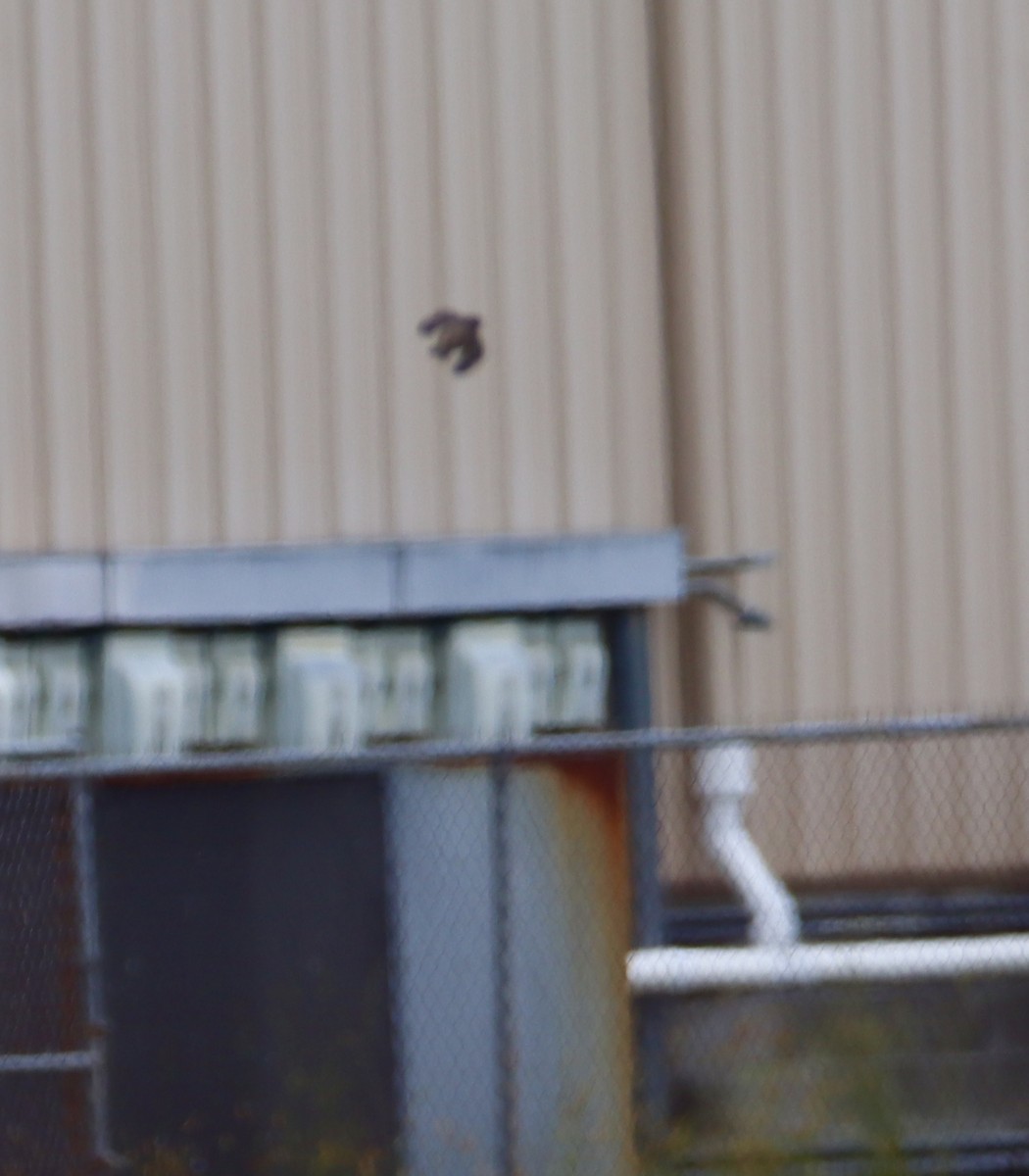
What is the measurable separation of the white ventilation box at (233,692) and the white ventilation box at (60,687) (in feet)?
1.40

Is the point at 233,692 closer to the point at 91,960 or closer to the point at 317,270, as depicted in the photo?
the point at 91,960

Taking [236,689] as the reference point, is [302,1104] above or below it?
below

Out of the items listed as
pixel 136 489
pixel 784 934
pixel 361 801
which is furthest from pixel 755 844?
pixel 136 489

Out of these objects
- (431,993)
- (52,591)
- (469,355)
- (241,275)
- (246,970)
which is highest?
(241,275)

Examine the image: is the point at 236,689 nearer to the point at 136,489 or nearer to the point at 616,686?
the point at 136,489

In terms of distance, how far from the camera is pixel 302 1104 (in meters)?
6.93

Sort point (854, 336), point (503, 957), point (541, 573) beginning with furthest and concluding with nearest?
point (854, 336) < point (541, 573) < point (503, 957)

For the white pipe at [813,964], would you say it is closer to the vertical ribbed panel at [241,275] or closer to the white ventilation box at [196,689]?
the white ventilation box at [196,689]

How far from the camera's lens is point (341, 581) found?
737 cm

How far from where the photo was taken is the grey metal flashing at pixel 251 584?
23.8 ft

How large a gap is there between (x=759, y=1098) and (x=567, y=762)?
122 cm

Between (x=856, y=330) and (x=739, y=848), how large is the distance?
1.88 metres

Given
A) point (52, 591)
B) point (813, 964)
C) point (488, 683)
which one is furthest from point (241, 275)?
point (813, 964)

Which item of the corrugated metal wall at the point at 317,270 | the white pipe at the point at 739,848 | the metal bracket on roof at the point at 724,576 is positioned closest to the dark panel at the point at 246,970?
the corrugated metal wall at the point at 317,270
